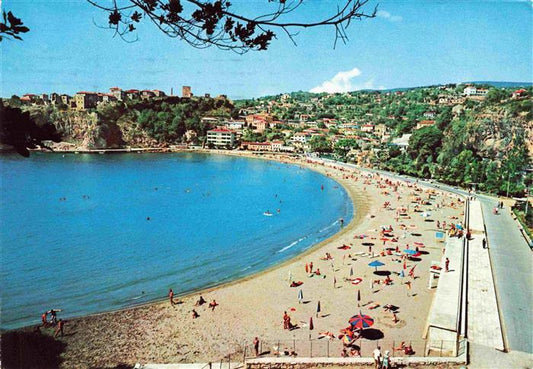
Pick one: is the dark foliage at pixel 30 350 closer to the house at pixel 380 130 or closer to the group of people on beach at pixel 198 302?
the group of people on beach at pixel 198 302

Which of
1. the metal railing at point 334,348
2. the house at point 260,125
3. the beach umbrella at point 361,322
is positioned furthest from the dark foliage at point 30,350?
the house at point 260,125

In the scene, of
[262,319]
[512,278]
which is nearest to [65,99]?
[262,319]

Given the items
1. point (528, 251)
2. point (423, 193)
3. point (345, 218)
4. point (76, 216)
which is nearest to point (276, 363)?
point (528, 251)

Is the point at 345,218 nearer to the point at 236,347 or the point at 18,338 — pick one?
the point at 236,347

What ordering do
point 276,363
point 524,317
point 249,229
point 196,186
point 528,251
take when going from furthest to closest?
1. point 196,186
2. point 249,229
3. point 528,251
4. point 524,317
5. point 276,363

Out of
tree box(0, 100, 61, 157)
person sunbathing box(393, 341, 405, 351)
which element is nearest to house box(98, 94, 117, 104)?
person sunbathing box(393, 341, 405, 351)

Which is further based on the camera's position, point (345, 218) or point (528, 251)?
point (345, 218)

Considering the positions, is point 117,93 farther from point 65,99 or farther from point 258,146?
point 258,146
